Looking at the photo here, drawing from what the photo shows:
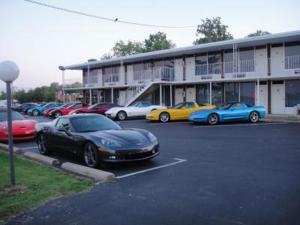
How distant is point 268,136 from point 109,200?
926 centimetres

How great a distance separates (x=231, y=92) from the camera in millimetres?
26438

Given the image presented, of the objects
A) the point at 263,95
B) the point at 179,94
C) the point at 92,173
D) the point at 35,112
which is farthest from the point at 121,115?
the point at 92,173

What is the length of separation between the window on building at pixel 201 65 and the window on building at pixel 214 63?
40 cm

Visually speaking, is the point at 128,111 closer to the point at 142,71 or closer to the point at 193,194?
the point at 142,71

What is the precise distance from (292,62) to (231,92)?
5.12m

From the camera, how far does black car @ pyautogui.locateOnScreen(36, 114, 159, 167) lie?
A: 810cm

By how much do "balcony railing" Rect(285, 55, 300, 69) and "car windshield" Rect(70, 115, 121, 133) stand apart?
17094 mm

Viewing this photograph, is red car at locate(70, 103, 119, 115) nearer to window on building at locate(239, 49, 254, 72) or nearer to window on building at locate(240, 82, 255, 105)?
window on building at locate(240, 82, 255, 105)

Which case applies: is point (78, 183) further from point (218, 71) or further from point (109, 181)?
point (218, 71)

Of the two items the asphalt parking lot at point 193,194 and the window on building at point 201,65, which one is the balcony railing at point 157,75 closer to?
the window on building at point 201,65

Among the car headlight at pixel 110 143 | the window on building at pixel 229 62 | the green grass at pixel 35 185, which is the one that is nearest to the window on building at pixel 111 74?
the window on building at pixel 229 62

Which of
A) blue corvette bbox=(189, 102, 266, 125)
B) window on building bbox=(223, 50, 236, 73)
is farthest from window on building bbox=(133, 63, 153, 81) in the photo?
blue corvette bbox=(189, 102, 266, 125)

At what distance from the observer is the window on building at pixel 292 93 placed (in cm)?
2320

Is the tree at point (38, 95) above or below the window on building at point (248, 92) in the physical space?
above
